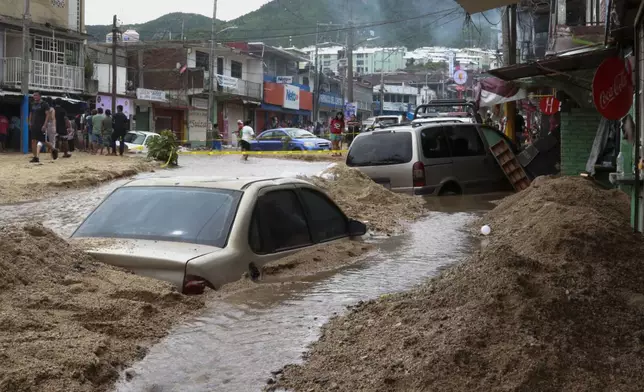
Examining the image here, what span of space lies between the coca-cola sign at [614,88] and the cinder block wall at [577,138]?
7.34 m

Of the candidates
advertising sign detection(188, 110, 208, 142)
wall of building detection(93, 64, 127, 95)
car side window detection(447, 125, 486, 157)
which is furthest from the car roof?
advertising sign detection(188, 110, 208, 142)

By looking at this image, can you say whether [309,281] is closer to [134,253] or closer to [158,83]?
[134,253]

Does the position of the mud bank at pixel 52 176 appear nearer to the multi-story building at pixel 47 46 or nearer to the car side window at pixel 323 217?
the car side window at pixel 323 217

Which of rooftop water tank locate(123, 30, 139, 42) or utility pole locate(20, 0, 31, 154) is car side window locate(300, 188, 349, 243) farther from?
rooftop water tank locate(123, 30, 139, 42)

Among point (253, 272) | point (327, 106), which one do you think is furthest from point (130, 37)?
point (253, 272)

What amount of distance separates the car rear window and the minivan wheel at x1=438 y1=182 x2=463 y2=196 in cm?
90

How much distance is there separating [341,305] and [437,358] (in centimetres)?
201

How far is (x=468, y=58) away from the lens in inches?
5512

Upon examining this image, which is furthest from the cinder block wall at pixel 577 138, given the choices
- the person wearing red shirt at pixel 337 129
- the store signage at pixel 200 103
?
the store signage at pixel 200 103

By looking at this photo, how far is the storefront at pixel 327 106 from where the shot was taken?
79.2 m

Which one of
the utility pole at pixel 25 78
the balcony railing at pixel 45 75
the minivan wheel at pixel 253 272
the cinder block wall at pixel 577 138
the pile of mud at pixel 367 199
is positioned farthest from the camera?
the balcony railing at pixel 45 75

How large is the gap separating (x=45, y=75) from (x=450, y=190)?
1165 inches

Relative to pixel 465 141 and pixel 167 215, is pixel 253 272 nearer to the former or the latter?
pixel 167 215

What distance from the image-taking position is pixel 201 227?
19.1 feet
